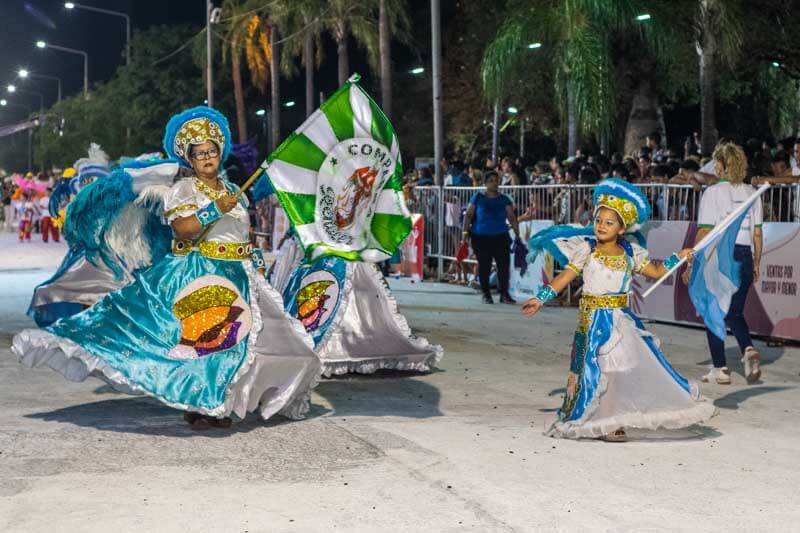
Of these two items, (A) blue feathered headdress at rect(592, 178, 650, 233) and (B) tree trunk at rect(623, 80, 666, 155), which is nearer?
(A) blue feathered headdress at rect(592, 178, 650, 233)

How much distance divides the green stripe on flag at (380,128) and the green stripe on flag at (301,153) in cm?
59

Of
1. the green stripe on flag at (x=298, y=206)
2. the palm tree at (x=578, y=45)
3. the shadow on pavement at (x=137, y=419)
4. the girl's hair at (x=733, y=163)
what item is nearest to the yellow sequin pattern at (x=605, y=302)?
the shadow on pavement at (x=137, y=419)

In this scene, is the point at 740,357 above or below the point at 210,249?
below

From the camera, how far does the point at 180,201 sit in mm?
7672

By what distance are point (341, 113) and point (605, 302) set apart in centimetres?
261

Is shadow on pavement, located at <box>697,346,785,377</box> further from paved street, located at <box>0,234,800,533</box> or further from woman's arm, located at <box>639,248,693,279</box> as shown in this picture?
woman's arm, located at <box>639,248,693,279</box>

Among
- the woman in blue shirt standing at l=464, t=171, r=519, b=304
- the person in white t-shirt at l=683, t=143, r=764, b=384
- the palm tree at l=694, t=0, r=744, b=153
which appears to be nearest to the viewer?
the person in white t-shirt at l=683, t=143, r=764, b=384

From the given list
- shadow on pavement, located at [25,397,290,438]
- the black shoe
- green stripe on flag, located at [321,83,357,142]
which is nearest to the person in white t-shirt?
green stripe on flag, located at [321,83,357,142]

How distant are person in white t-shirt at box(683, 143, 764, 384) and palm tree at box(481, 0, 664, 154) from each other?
1346cm

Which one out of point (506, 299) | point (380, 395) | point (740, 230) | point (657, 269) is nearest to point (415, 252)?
point (506, 299)

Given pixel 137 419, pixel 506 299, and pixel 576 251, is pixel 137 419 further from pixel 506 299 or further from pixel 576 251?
pixel 506 299

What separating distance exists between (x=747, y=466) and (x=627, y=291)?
1412mm

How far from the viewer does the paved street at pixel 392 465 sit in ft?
18.4

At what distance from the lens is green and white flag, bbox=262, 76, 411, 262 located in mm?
8961
